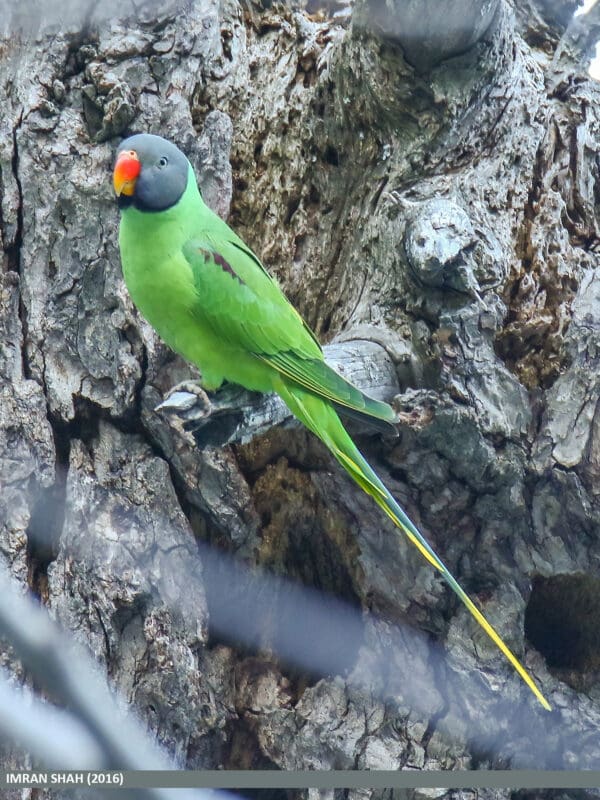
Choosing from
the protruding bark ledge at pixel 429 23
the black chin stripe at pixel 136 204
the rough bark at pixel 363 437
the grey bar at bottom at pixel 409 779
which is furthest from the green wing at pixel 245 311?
the grey bar at bottom at pixel 409 779

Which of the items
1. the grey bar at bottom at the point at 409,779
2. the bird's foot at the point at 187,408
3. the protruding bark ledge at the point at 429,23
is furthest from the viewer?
the protruding bark ledge at the point at 429,23

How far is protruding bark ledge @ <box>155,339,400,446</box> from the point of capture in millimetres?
1791

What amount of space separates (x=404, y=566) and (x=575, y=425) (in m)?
0.57

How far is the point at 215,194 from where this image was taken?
→ 236cm

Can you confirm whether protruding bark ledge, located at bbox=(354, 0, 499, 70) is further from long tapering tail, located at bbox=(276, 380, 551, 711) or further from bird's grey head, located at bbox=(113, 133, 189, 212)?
long tapering tail, located at bbox=(276, 380, 551, 711)

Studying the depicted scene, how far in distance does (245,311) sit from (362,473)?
0.51 m

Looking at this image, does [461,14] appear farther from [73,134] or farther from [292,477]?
[292,477]

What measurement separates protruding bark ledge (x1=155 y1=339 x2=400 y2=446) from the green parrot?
6cm

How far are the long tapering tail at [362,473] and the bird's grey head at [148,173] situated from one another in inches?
22.1

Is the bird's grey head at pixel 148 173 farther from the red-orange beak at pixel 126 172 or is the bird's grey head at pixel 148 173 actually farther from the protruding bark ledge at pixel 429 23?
the protruding bark ledge at pixel 429 23

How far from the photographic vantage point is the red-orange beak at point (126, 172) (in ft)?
6.64

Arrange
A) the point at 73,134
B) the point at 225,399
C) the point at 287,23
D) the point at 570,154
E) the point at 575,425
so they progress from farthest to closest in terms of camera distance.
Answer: the point at 287,23 → the point at 570,154 → the point at 73,134 → the point at 575,425 → the point at 225,399

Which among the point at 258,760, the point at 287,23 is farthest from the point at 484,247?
the point at 258,760

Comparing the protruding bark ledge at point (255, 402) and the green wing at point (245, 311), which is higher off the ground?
the green wing at point (245, 311)
